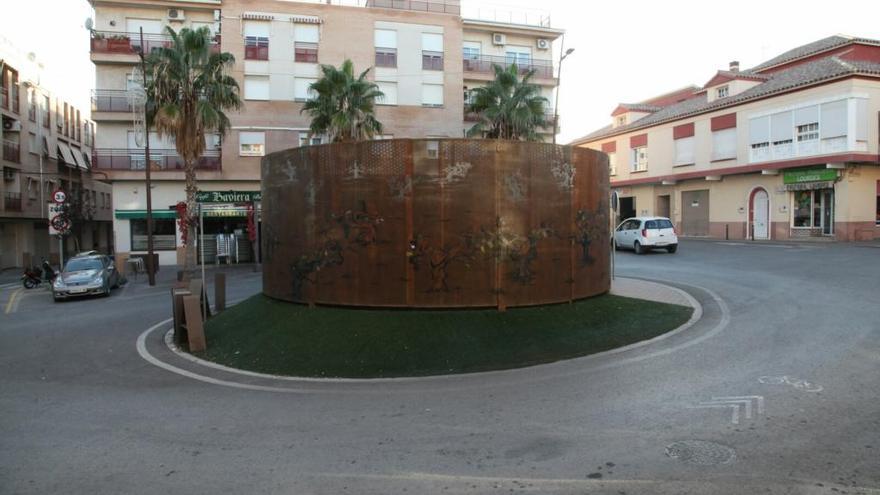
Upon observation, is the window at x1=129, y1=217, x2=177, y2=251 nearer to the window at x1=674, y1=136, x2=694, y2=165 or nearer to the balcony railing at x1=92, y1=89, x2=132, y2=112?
the balcony railing at x1=92, y1=89, x2=132, y2=112

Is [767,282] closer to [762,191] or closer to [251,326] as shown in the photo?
[251,326]

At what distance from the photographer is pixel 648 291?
13.2 meters

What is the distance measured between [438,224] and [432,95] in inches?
1101

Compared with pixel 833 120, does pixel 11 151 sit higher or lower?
lower

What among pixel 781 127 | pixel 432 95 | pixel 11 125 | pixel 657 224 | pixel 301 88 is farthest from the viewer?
pixel 432 95

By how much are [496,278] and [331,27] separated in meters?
28.8

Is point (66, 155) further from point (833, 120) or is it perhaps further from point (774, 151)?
point (833, 120)

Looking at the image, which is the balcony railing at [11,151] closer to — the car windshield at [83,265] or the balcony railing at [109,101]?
the balcony railing at [109,101]

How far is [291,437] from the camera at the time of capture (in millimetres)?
5742

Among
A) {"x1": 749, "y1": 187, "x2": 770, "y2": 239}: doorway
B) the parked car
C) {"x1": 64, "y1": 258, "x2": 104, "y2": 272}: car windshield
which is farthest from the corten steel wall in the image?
{"x1": 749, "y1": 187, "x2": 770, "y2": 239}: doorway

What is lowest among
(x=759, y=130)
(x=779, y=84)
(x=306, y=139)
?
(x=306, y=139)

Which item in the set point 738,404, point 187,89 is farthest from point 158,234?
point 738,404

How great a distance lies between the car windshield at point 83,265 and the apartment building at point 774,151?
25.7m

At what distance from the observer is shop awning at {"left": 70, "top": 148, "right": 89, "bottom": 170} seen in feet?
146
